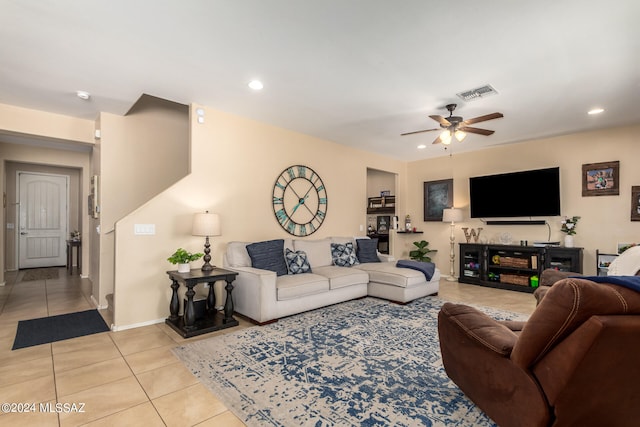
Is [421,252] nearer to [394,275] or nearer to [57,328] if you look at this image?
[394,275]

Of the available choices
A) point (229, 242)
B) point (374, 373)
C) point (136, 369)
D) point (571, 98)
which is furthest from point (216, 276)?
point (571, 98)

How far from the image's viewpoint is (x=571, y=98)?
3.62 m

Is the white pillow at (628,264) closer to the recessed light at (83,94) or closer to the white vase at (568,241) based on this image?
the white vase at (568,241)

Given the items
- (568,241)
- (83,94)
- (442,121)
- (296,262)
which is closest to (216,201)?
(296,262)

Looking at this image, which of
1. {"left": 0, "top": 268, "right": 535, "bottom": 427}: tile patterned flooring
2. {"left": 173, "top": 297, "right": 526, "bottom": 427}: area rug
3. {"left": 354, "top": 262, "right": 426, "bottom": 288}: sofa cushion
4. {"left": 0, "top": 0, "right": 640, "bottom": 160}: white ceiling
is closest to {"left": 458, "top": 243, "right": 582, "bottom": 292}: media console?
{"left": 354, "top": 262, "right": 426, "bottom": 288}: sofa cushion

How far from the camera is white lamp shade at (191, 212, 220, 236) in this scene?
3.55 m

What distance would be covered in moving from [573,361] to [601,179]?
5028 millimetres

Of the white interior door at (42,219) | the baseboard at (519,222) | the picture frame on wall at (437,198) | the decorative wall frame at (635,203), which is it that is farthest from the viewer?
the white interior door at (42,219)

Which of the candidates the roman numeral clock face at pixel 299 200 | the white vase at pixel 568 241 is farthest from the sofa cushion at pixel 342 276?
the white vase at pixel 568 241

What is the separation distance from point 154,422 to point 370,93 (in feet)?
11.3

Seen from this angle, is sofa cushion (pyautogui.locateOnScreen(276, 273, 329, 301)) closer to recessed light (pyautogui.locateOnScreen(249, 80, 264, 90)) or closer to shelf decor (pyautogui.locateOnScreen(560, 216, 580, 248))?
recessed light (pyautogui.locateOnScreen(249, 80, 264, 90))

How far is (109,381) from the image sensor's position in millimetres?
2281

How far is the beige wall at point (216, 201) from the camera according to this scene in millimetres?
3518

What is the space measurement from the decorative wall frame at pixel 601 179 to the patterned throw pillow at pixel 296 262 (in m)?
4.59
